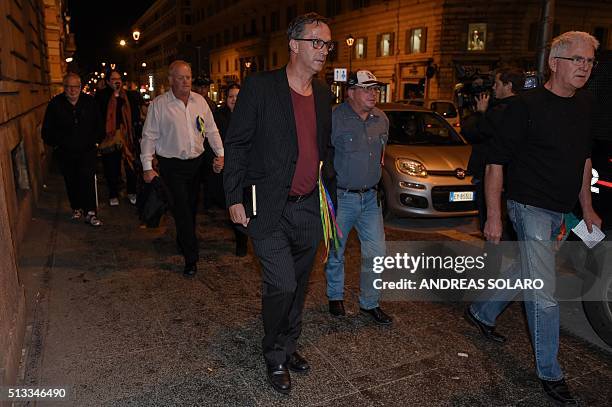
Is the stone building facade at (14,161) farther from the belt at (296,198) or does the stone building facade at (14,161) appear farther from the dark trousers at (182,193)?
the belt at (296,198)

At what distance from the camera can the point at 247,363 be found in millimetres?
3537

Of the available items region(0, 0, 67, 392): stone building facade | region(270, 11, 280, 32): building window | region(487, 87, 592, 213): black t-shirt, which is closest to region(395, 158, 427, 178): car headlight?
region(487, 87, 592, 213): black t-shirt

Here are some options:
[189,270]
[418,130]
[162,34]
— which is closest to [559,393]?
[189,270]

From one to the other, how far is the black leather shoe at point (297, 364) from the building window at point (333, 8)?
38396 mm

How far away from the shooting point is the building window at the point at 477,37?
2914 centimetres

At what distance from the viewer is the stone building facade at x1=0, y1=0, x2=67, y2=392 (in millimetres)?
3344

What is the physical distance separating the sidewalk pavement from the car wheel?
20 cm

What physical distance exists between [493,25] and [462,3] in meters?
2.21

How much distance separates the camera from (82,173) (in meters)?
7.10

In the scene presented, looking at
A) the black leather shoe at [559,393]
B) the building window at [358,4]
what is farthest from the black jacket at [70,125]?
the building window at [358,4]

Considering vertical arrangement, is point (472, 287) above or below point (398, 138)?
below

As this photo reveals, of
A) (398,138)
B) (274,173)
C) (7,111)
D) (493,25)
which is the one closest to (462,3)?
(493,25)

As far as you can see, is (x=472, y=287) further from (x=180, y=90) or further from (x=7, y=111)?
(x=7, y=111)

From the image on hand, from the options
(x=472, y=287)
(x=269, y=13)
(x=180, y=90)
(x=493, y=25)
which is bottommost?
A: (x=472, y=287)
